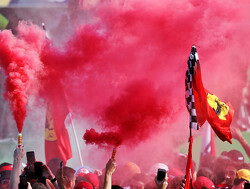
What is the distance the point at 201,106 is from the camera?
546cm

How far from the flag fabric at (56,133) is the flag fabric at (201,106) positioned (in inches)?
179

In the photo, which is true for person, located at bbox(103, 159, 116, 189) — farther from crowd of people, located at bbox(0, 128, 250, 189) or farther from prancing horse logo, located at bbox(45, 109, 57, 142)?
prancing horse logo, located at bbox(45, 109, 57, 142)

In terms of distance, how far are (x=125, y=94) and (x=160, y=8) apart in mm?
1678

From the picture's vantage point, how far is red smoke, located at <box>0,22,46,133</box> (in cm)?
688

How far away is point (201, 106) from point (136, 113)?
5.84ft

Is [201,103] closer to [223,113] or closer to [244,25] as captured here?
[223,113]

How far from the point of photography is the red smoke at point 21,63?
6883mm

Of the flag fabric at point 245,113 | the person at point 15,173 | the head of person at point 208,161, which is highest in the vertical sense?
the flag fabric at point 245,113

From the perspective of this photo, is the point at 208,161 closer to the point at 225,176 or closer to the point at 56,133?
→ the point at 225,176

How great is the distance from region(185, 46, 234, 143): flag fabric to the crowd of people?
774 mm

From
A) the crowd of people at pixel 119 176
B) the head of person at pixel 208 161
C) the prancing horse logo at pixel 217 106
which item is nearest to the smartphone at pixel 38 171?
the crowd of people at pixel 119 176

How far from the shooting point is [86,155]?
1300 cm

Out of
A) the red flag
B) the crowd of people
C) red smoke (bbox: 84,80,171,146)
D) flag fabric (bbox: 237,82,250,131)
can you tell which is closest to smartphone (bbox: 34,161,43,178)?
the crowd of people

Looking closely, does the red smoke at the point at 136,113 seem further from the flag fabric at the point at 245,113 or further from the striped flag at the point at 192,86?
the flag fabric at the point at 245,113
